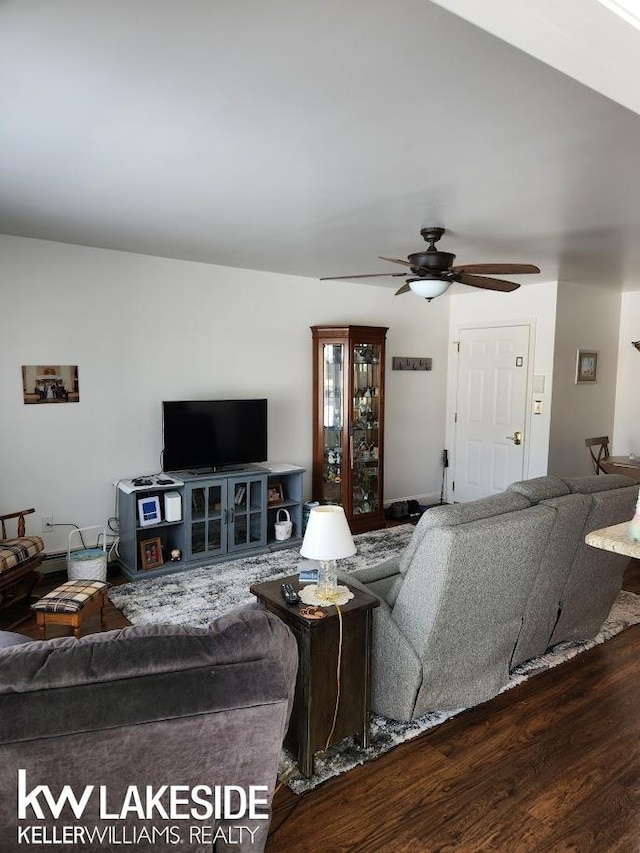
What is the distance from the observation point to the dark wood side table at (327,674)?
2139mm

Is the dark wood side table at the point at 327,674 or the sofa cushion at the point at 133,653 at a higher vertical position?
the sofa cushion at the point at 133,653

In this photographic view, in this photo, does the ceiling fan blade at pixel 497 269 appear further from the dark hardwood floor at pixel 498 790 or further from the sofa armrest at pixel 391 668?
the dark hardwood floor at pixel 498 790

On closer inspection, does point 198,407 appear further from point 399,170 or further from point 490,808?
point 490,808

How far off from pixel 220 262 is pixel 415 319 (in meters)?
2.48

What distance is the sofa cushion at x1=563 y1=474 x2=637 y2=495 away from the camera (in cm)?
293

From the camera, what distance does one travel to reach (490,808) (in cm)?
208

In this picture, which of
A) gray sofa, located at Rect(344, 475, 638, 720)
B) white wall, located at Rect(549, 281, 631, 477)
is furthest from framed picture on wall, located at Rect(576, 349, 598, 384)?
gray sofa, located at Rect(344, 475, 638, 720)

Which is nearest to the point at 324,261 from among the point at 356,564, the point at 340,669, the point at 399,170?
the point at 399,170

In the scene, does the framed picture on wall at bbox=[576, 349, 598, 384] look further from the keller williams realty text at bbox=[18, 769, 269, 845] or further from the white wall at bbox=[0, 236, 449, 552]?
the keller williams realty text at bbox=[18, 769, 269, 845]

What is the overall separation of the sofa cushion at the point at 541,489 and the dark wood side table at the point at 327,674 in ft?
3.04

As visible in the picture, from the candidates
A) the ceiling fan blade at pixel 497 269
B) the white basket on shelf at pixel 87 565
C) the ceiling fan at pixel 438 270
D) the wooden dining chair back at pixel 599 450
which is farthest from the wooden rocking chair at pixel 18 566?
the wooden dining chair back at pixel 599 450

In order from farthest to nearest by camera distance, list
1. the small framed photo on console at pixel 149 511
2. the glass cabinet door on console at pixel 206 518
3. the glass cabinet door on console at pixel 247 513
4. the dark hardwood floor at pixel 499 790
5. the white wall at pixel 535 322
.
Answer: the white wall at pixel 535 322, the glass cabinet door on console at pixel 247 513, the glass cabinet door on console at pixel 206 518, the small framed photo on console at pixel 149 511, the dark hardwood floor at pixel 499 790

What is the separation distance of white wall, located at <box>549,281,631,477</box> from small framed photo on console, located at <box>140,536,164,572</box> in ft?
13.0

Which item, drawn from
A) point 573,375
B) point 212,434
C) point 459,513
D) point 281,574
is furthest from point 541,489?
point 573,375
